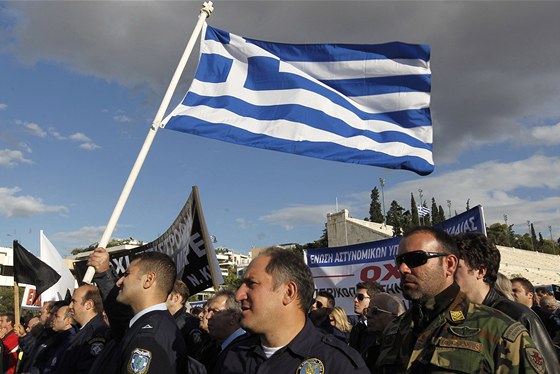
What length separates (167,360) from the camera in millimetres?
2934

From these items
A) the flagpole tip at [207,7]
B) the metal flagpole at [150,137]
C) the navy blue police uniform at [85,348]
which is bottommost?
the navy blue police uniform at [85,348]

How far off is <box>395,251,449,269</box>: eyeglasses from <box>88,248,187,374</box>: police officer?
4.45ft

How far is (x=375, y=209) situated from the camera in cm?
11631

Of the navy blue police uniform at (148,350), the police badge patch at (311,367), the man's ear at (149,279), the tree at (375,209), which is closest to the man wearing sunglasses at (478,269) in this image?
the police badge patch at (311,367)

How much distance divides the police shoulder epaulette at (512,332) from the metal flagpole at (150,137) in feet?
13.8

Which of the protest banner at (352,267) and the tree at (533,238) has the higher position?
the tree at (533,238)

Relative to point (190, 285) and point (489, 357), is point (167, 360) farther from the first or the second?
point (190, 285)

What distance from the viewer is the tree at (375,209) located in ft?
376

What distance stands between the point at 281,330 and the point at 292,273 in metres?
0.28

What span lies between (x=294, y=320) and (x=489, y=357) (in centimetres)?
92

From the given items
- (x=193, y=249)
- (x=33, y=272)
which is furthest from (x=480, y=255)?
(x=33, y=272)

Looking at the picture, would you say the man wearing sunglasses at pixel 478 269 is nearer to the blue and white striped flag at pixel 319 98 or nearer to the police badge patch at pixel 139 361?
the police badge patch at pixel 139 361

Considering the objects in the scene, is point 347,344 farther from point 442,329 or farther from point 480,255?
point 480,255

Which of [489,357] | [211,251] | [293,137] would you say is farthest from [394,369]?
[293,137]
